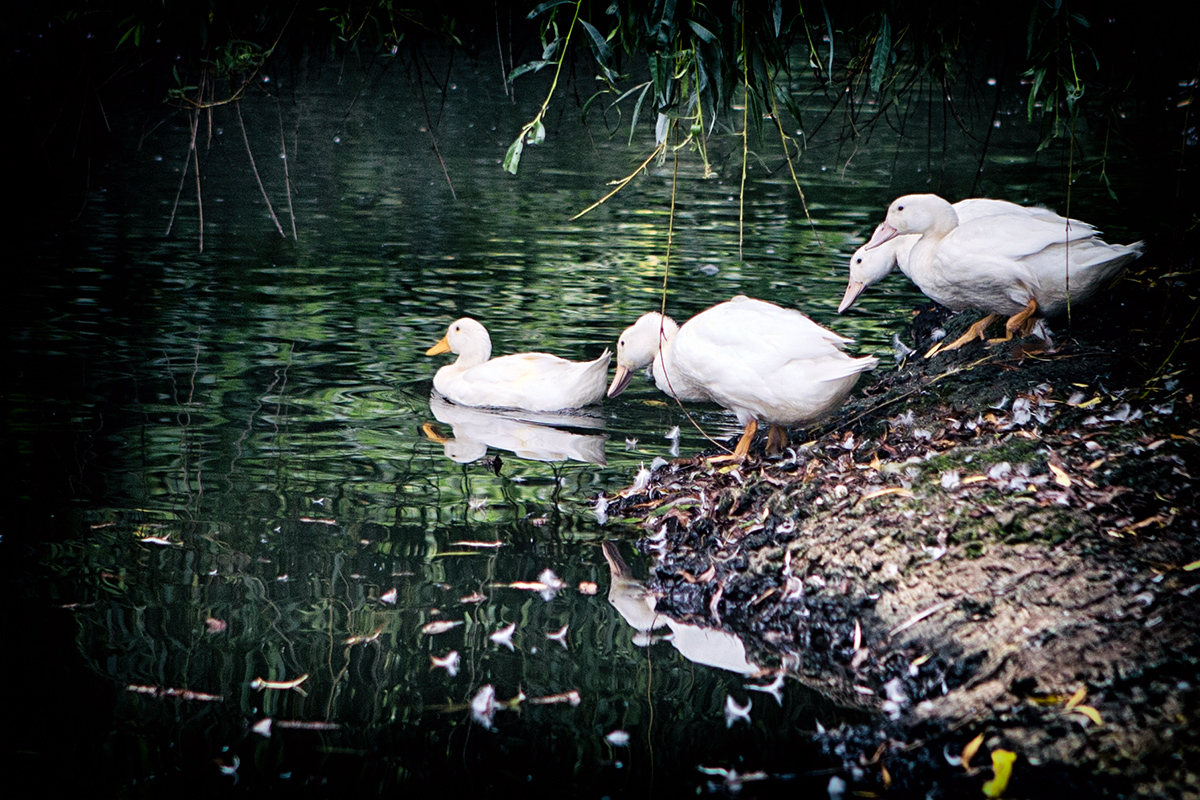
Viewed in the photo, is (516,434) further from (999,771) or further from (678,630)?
(999,771)

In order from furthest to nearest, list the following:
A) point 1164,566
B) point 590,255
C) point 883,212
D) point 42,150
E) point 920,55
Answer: point 883,212 < point 590,255 < point 920,55 < point 42,150 < point 1164,566

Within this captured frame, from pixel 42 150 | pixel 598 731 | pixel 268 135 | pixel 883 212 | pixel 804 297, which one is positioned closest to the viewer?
pixel 598 731

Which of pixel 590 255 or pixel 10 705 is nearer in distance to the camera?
pixel 10 705

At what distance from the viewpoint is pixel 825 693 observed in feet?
11.6

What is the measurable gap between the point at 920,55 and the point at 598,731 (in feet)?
9.38

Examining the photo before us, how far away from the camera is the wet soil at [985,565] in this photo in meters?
3.11

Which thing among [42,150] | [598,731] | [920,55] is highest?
[920,55]

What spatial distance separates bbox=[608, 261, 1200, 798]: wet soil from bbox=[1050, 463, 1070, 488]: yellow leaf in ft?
0.03

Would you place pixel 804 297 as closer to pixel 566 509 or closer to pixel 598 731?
pixel 566 509

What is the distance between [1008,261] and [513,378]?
2.86 meters

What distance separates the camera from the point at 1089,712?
10.3ft

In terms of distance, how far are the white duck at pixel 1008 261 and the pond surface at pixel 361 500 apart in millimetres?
948

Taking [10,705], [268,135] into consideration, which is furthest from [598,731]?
[268,135]

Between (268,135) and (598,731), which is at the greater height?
(268,135)
